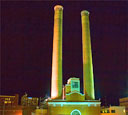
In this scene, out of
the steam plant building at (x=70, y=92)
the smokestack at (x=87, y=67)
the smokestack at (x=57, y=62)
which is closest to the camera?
the steam plant building at (x=70, y=92)

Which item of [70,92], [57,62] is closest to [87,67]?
[57,62]

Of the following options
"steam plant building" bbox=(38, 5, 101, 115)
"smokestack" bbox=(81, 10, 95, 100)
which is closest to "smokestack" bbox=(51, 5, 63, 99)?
"steam plant building" bbox=(38, 5, 101, 115)

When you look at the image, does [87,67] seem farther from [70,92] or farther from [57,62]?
[70,92]

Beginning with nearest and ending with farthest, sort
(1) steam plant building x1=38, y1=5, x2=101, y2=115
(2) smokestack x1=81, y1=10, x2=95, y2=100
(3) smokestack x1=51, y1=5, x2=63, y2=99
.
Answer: (1) steam plant building x1=38, y1=5, x2=101, y2=115 → (3) smokestack x1=51, y1=5, x2=63, y2=99 → (2) smokestack x1=81, y1=10, x2=95, y2=100

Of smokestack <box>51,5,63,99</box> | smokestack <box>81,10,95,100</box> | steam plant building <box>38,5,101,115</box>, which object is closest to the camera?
steam plant building <box>38,5,101,115</box>

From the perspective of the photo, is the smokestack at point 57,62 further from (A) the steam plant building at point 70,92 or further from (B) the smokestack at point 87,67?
(B) the smokestack at point 87,67

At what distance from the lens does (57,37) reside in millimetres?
54375

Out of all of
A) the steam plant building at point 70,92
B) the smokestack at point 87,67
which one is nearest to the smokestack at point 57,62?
the steam plant building at point 70,92

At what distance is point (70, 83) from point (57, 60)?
7.40 meters

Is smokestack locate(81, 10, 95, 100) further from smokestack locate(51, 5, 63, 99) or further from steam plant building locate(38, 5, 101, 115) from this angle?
smokestack locate(51, 5, 63, 99)

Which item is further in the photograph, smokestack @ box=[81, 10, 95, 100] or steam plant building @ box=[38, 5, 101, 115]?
smokestack @ box=[81, 10, 95, 100]

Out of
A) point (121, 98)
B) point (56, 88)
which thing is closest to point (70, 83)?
point (56, 88)

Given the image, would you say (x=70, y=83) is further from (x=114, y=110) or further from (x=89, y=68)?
(x=114, y=110)

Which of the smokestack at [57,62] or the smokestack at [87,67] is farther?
the smokestack at [87,67]
